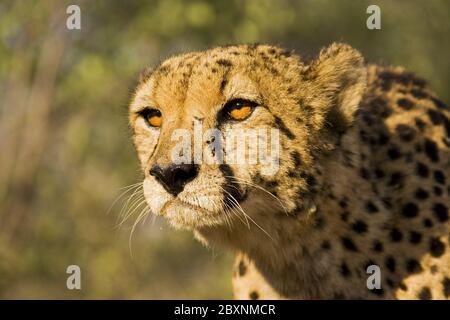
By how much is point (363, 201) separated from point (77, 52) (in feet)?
17.1

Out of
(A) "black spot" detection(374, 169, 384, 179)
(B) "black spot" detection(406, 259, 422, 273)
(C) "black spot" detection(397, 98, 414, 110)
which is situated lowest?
(B) "black spot" detection(406, 259, 422, 273)

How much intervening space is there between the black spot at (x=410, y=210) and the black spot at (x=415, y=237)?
76mm

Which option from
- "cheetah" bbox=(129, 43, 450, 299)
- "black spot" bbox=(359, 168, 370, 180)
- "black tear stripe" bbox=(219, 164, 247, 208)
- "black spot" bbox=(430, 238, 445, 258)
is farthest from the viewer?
"black spot" bbox=(359, 168, 370, 180)

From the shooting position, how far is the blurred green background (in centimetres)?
784

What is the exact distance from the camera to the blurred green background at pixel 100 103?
25.7ft

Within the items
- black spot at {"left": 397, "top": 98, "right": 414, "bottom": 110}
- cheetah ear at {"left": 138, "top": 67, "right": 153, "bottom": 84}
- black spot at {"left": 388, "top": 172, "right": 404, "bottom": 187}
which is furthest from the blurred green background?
black spot at {"left": 388, "top": 172, "right": 404, "bottom": 187}

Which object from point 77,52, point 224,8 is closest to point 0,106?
point 77,52

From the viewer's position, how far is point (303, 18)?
30.2 ft

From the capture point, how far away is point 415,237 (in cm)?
376

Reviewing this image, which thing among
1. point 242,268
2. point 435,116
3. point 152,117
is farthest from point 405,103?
point 152,117

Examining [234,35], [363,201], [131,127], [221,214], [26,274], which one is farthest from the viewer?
[26,274]

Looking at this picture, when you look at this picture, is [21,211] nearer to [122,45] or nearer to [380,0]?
[122,45]

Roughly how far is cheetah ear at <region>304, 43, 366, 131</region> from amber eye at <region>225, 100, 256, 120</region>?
1.04ft

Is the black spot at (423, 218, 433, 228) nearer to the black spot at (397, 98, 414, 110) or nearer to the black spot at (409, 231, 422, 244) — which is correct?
the black spot at (409, 231, 422, 244)
